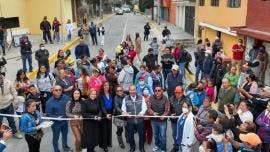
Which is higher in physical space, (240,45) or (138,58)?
(240,45)

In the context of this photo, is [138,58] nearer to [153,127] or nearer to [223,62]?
[223,62]

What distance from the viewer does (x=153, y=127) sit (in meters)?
8.31

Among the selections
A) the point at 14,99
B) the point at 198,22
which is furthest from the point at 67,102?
the point at 198,22

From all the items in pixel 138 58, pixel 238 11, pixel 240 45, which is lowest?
pixel 138 58

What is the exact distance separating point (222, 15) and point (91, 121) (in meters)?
14.4

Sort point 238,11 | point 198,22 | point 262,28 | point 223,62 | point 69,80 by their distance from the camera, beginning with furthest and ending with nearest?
point 198,22 → point 238,11 → point 262,28 → point 223,62 → point 69,80

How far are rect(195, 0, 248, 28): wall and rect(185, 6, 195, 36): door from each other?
18.7ft

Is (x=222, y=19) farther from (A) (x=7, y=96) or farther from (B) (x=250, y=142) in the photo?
(B) (x=250, y=142)

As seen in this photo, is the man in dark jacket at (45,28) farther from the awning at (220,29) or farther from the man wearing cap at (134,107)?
the man wearing cap at (134,107)

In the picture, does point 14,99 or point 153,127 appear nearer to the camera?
point 153,127

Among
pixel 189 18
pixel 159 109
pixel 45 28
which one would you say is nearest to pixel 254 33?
pixel 159 109

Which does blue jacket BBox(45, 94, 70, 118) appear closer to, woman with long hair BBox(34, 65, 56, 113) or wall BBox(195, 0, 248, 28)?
woman with long hair BBox(34, 65, 56, 113)

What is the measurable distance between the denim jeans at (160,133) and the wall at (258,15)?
7.51 meters

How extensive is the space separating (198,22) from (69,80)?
18.7 meters
